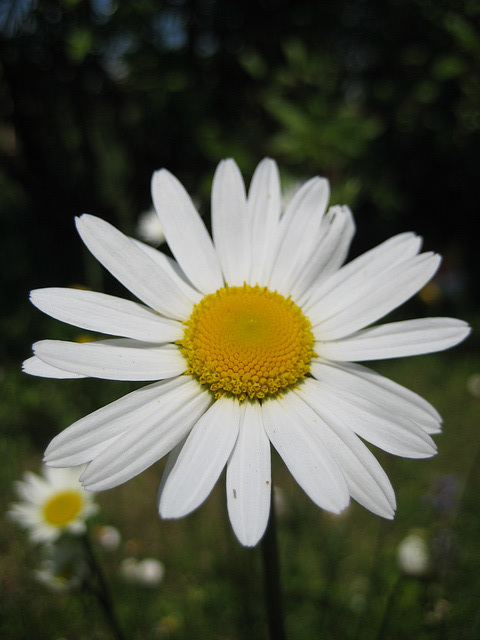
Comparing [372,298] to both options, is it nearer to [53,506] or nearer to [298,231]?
[298,231]

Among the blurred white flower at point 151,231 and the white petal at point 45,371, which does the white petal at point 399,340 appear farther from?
the blurred white flower at point 151,231

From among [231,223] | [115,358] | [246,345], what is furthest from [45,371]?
[231,223]

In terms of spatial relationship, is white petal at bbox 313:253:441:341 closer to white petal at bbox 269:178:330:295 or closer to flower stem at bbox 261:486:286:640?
white petal at bbox 269:178:330:295

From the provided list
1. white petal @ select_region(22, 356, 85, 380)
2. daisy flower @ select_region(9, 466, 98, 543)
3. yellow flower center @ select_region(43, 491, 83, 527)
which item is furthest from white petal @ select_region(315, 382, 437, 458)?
yellow flower center @ select_region(43, 491, 83, 527)

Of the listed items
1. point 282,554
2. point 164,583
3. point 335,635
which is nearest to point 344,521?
point 282,554

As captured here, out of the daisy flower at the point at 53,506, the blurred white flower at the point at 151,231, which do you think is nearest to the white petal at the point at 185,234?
the daisy flower at the point at 53,506
